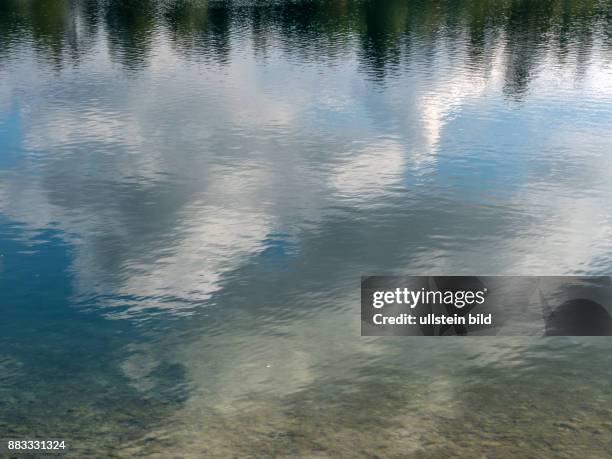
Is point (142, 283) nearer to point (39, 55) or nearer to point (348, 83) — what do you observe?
point (348, 83)

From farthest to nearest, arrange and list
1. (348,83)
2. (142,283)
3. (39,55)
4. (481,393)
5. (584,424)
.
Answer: (39,55) → (348,83) → (142,283) → (481,393) → (584,424)

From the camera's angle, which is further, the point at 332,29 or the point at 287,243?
the point at 332,29

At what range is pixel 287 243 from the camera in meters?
43.7

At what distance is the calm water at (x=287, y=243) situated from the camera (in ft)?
93.8

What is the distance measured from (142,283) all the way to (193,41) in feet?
254

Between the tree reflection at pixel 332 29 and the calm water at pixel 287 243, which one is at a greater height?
the tree reflection at pixel 332 29

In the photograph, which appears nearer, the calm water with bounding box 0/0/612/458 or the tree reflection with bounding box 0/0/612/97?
the calm water with bounding box 0/0/612/458

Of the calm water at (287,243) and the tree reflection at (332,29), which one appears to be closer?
the calm water at (287,243)

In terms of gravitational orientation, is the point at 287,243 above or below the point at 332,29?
below

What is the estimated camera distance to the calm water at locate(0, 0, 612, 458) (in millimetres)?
28594

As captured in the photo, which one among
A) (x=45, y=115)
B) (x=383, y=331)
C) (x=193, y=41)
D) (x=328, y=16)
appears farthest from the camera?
(x=328, y=16)

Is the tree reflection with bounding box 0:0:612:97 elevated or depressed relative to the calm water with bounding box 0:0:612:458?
elevated

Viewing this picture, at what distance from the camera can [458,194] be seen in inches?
2009

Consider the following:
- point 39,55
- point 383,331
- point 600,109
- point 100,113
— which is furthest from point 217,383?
point 39,55
